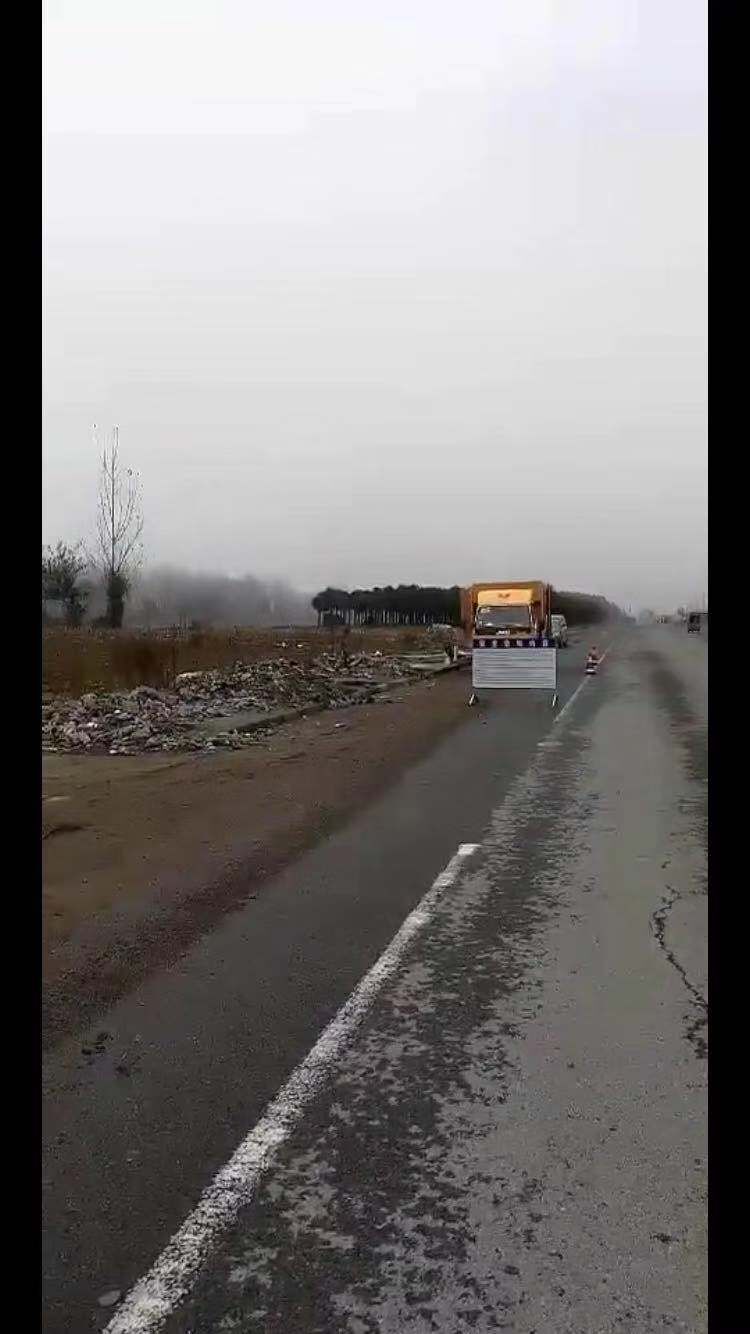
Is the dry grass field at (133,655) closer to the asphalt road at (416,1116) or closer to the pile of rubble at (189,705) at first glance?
the pile of rubble at (189,705)

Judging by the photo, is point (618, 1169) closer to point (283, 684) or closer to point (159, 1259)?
point (159, 1259)

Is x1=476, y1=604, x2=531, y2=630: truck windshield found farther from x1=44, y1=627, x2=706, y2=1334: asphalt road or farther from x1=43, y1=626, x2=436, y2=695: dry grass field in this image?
x1=44, y1=627, x2=706, y2=1334: asphalt road

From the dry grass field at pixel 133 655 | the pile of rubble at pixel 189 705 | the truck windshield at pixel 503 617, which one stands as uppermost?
the truck windshield at pixel 503 617

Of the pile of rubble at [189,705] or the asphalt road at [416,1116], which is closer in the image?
the asphalt road at [416,1116]

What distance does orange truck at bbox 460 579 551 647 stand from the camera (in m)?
24.6

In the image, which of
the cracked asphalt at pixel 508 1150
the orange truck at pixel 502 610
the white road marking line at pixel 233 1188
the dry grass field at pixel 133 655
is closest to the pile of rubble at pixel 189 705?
the dry grass field at pixel 133 655

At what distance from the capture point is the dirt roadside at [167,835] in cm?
538

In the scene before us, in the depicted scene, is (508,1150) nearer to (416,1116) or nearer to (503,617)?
(416,1116)

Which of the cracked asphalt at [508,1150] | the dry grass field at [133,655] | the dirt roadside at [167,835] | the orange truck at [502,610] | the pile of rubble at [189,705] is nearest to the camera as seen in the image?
the cracked asphalt at [508,1150]

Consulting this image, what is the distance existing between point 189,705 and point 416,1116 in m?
15.6

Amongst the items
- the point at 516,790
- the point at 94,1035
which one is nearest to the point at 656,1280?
the point at 94,1035

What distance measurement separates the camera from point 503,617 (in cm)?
2488

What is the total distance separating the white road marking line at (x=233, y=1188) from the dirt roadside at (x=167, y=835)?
→ 47.0 inches
